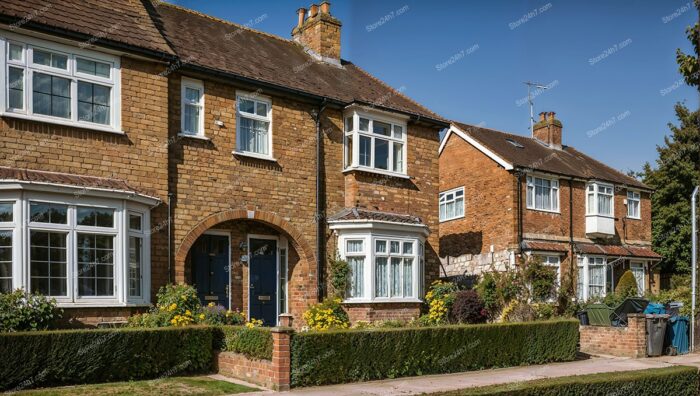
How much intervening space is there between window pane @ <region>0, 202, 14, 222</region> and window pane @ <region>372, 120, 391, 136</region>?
419 inches

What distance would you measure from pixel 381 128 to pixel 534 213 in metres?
11.1

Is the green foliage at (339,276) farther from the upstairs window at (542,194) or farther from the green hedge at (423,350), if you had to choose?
the upstairs window at (542,194)

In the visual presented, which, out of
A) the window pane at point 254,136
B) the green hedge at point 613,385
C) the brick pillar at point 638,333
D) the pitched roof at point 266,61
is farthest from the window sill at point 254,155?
the brick pillar at point 638,333

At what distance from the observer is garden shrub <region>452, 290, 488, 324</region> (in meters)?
21.0

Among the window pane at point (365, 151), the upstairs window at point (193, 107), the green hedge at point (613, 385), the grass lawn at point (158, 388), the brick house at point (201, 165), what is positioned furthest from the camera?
the window pane at point (365, 151)

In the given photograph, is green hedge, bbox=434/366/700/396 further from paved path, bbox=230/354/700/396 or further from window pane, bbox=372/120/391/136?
window pane, bbox=372/120/391/136

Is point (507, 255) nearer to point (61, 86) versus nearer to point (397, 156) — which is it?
point (397, 156)

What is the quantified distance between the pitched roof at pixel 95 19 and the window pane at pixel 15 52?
38 centimetres

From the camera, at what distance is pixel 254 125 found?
18781 mm

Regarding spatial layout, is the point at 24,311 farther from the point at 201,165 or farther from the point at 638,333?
the point at 638,333

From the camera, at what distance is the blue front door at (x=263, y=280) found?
19.0 meters

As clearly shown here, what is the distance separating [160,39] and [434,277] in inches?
431

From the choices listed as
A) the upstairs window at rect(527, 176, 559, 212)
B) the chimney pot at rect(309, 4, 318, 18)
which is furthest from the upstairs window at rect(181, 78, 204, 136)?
the upstairs window at rect(527, 176, 559, 212)

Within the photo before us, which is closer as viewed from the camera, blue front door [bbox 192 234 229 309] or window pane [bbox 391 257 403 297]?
blue front door [bbox 192 234 229 309]
